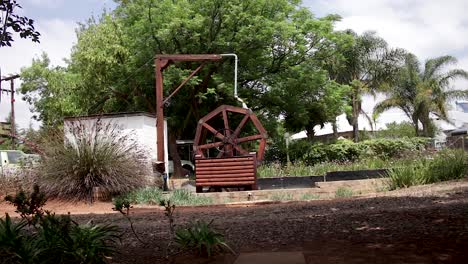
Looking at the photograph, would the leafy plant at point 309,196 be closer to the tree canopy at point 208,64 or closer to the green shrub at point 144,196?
the green shrub at point 144,196

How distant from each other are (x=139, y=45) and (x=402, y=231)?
738 inches

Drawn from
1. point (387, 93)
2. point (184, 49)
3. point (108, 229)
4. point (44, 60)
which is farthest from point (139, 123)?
point (387, 93)

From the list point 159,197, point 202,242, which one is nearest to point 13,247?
point 202,242

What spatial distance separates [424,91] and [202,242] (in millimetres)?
35951

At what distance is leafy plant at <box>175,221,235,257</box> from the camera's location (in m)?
5.37

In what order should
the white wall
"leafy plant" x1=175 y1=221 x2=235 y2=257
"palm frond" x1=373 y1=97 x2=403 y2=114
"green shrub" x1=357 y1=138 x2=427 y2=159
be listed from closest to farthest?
"leafy plant" x1=175 y1=221 x2=235 y2=257 < the white wall < "green shrub" x1=357 y1=138 x2=427 y2=159 < "palm frond" x1=373 y1=97 x2=403 y2=114

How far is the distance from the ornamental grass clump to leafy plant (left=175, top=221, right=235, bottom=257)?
8.10 m

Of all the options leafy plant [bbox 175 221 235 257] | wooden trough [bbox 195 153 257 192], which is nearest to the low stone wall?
wooden trough [bbox 195 153 257 192]

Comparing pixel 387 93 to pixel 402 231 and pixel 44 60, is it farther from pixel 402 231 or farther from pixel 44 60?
pixel 402 231

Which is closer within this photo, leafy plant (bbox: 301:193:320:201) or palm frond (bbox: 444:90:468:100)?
leafy plant (bbox: 301:193:320:201)

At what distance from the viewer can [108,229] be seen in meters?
5.61

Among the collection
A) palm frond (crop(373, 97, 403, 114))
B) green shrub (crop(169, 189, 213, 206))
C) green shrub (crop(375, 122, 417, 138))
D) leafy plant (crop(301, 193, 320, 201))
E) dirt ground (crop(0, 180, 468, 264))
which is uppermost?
palm frond (crop(373, 97, 403, 114))

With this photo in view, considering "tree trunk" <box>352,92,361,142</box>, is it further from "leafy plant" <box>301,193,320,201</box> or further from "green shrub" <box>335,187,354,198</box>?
"leafy plant" <box>301,193,320,201</box>

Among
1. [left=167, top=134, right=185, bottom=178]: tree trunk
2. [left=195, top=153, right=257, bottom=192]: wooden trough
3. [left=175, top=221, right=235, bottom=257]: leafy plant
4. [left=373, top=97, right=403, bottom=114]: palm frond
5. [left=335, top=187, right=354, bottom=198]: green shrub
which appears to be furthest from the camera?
[left=373, top=97, right=403, bottom=114]: palm frond
